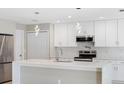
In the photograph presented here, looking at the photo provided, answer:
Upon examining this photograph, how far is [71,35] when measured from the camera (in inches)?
277

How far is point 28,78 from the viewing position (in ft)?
17.6

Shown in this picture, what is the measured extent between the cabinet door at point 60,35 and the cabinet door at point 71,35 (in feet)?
0.59

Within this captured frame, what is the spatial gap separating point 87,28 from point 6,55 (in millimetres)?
3316

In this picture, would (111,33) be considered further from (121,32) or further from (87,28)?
(87,28)

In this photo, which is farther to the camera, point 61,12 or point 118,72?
point 118,72

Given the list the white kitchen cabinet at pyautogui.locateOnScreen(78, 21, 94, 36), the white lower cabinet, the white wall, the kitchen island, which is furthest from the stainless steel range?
the white wall

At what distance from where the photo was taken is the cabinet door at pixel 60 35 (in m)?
7.17

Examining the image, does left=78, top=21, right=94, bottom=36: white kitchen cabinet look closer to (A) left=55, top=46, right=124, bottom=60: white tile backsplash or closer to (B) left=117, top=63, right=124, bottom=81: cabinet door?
(A) left=55, top=46, right=124, bottom=60: white tile backsplash

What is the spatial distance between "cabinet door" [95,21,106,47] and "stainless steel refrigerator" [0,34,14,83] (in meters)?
3.38

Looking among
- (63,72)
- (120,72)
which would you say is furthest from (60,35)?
(120,72)
